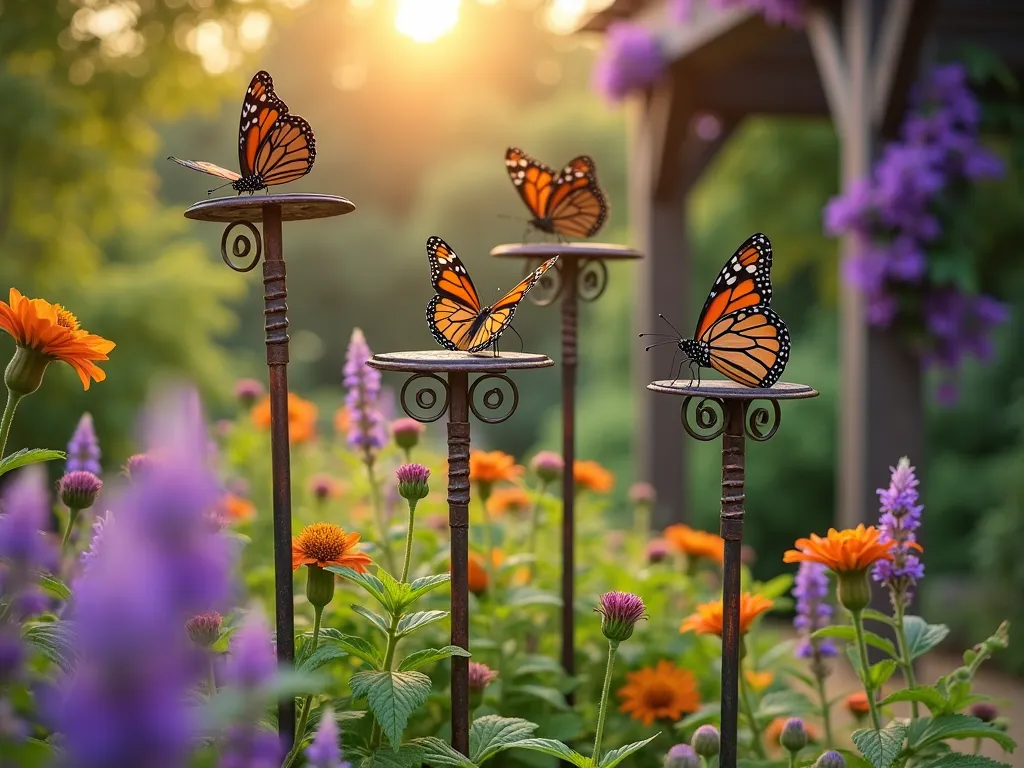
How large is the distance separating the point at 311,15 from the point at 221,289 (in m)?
13.5

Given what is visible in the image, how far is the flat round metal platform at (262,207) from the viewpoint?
1.33 metres

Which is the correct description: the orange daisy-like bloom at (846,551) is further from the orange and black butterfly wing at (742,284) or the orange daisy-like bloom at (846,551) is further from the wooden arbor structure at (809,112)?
the wooden arbor structure at (809,112)

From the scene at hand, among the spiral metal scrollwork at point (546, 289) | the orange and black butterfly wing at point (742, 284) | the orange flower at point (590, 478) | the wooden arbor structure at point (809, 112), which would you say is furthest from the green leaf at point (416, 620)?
the wooden arbor structure at point (809, 112)

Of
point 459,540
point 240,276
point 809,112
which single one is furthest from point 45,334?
point 240,276

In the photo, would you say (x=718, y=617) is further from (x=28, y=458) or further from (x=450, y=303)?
(x=28, y=458)

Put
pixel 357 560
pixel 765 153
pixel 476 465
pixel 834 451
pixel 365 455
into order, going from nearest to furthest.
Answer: pixel 357 560, pixel 365 455, pixel 476 465, pixel 834 451, pixel 765 153

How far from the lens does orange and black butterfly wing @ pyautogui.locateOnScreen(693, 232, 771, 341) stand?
1.51 meters

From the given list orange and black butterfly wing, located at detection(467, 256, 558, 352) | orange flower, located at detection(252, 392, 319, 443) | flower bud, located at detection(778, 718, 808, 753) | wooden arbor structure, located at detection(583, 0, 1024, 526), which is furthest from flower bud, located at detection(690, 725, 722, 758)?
wooden arbor structure, located at detection(583, 0, 1024, 526)

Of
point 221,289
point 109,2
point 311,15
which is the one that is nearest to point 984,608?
point 221,289

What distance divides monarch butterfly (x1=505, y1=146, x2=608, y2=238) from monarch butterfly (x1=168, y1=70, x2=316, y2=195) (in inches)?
24.9

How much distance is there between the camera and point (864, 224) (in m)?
3.24

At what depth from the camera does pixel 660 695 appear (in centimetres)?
191

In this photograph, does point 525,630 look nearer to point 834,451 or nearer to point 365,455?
point 365,455

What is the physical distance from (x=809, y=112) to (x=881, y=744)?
426 cm
